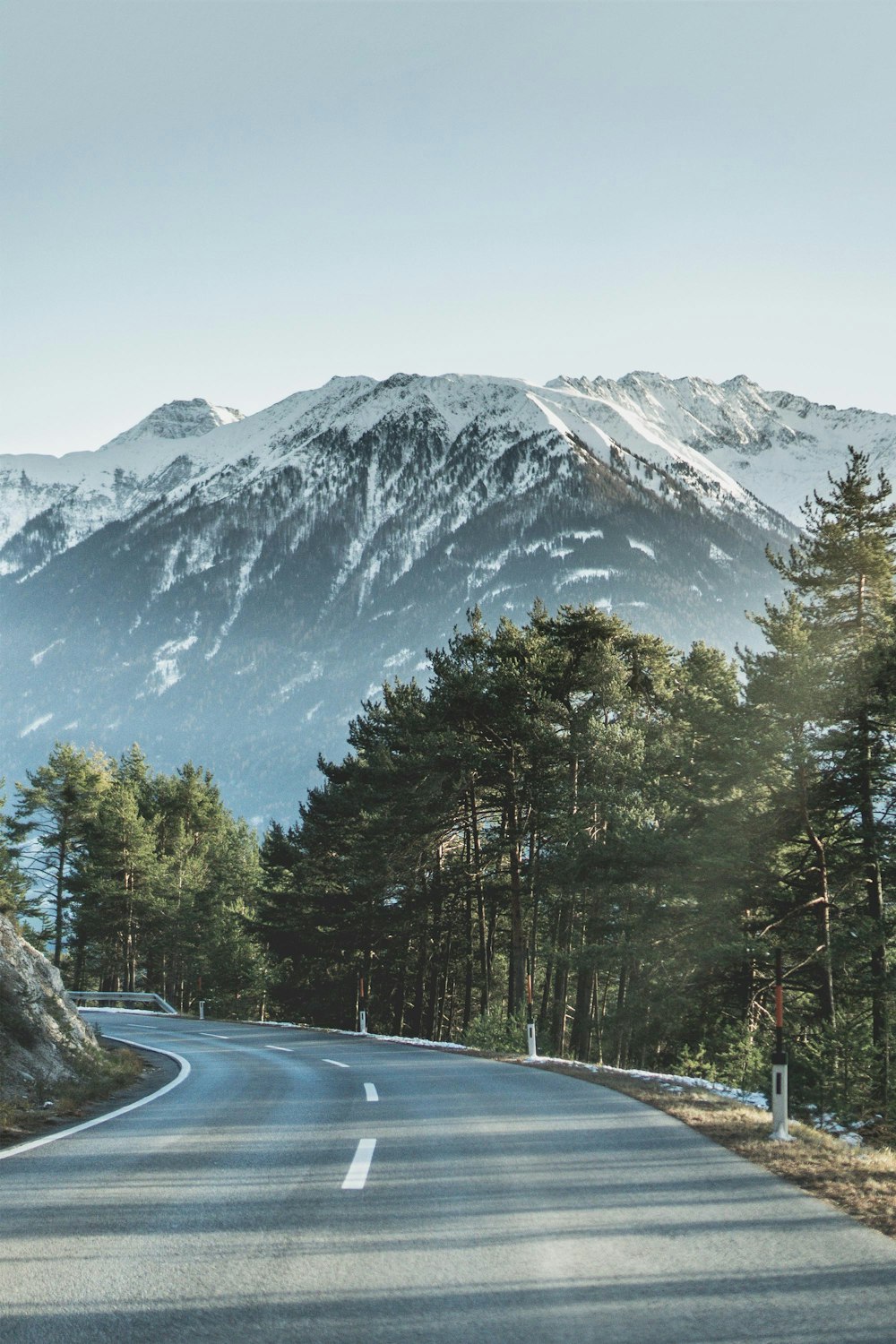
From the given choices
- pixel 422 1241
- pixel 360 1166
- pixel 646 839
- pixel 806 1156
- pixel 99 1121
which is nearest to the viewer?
pixel 422 1241

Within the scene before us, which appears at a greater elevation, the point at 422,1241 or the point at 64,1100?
the point at 422,1241

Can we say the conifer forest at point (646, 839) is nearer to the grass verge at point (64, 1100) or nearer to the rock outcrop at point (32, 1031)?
the rock outcrop at point (32, 1031)

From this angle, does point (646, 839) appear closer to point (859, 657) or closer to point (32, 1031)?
point (859, 657)

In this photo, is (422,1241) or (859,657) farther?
(859,657)

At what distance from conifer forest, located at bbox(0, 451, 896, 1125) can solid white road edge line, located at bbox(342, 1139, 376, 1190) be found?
489cm

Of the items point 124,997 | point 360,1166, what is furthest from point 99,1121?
point 124,997

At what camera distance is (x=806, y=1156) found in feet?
29.0

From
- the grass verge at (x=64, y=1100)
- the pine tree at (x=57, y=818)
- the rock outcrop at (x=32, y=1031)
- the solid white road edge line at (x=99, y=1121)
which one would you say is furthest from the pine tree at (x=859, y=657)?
the pine tree at (x=57, y=818)

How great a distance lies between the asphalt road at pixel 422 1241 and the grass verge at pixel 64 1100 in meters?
0.99

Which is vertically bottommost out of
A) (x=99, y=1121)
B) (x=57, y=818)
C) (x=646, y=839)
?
(x=99, y=1121)

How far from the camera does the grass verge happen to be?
10602 mm

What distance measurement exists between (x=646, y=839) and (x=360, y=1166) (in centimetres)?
2146

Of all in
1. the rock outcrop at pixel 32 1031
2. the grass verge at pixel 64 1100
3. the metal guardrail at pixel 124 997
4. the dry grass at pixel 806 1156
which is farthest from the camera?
the metal guardrail at pixel 124 997

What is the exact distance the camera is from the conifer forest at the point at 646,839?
24.3 m
